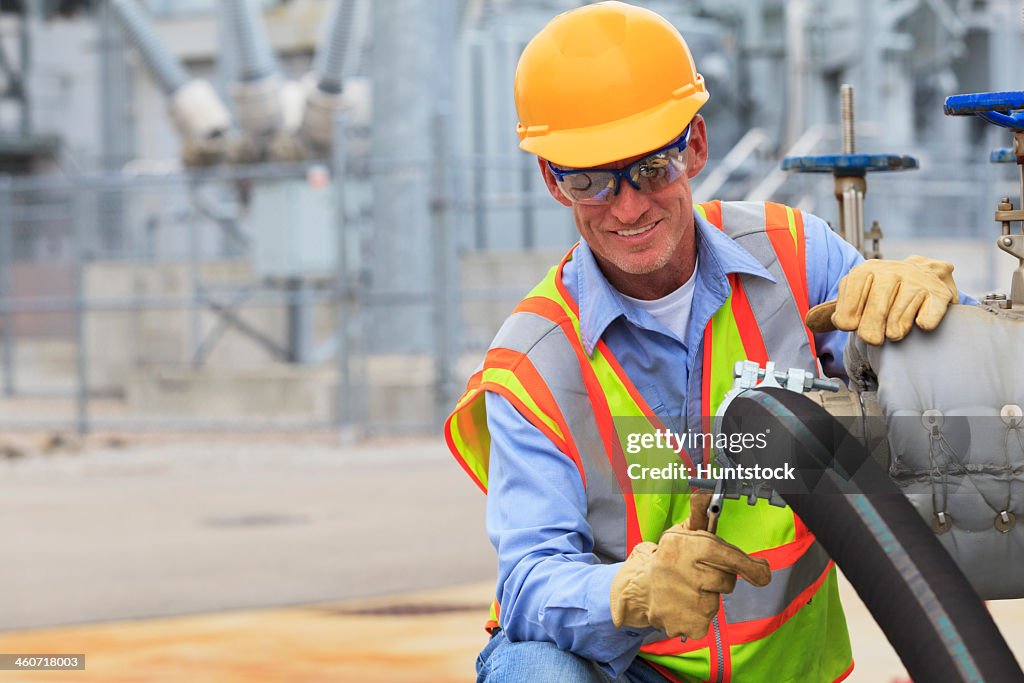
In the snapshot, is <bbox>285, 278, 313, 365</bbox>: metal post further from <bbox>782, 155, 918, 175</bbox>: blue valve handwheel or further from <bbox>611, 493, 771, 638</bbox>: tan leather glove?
<bbox>611, 493, 771, 638</bbox>: tan leather glove

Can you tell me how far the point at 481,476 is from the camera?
2814 millimetres

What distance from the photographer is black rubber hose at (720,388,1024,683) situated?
181 cm

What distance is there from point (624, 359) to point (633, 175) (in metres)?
0.37

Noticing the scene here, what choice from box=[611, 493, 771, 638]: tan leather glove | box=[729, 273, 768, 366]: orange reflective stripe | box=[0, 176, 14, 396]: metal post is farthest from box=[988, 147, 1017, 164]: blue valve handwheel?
box=[0, 176, 14, 396]: metal post

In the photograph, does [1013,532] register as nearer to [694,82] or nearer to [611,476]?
[611,476]

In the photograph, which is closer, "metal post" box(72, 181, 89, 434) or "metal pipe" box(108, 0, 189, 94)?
"metal post" box(72, 181, 89, 434)

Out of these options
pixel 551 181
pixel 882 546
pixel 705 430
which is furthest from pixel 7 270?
pixel 882 546

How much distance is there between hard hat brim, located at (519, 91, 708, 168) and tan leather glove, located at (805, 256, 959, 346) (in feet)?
1.32

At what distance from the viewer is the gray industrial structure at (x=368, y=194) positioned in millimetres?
11438

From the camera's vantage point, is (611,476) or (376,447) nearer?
(611,476)

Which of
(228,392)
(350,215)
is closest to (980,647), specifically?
(350,215)

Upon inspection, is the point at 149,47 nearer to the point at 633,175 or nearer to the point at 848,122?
the point at 848,122

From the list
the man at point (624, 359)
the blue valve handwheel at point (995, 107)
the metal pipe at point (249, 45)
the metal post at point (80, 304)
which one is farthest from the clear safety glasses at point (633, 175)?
the metal pipe at point (249, 45)

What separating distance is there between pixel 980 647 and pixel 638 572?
0.53 meters
